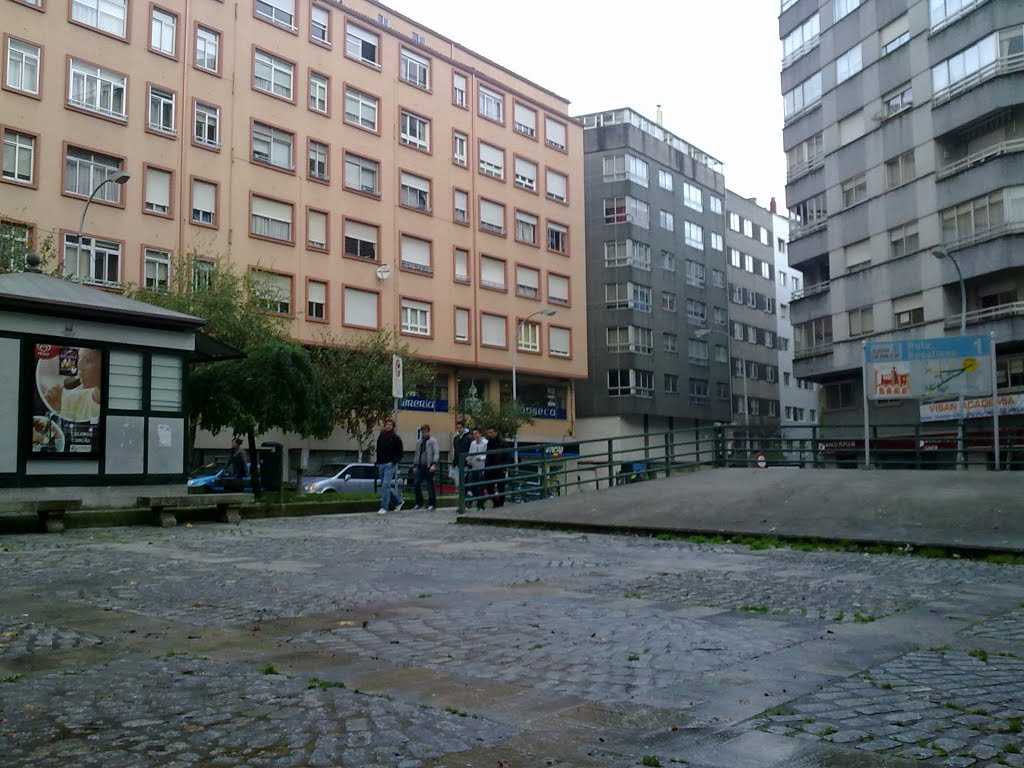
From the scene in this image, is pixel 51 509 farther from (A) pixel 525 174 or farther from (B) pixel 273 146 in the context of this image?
(A) pixel 525 174

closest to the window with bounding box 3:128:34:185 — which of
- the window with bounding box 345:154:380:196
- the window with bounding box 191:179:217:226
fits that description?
the window with bounding box 191:179:217:226

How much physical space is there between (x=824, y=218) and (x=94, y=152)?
34.6 m

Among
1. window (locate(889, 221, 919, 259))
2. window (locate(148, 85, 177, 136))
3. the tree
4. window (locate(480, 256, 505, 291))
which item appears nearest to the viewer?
window (locate(148, 85, 177, 136))

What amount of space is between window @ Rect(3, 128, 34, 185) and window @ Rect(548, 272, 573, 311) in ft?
97.6

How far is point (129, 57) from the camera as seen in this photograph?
3816cm

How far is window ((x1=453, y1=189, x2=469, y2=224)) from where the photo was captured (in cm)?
5200

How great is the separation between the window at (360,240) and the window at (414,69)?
8.78 meters

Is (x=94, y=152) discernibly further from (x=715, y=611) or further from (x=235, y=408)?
(x=715, y=611)

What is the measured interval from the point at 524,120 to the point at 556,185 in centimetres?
428

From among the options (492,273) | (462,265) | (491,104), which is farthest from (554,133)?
(462,265)

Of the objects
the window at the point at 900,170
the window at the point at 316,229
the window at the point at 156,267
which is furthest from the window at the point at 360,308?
the window at the point at 900,170

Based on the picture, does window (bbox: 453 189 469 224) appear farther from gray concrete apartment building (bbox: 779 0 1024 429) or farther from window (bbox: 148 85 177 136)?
gray concrete apartment building (bbox: 779 0 1024 429)

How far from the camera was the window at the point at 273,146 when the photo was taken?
4278 cm

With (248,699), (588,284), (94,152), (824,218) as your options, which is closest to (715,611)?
(248,699)
